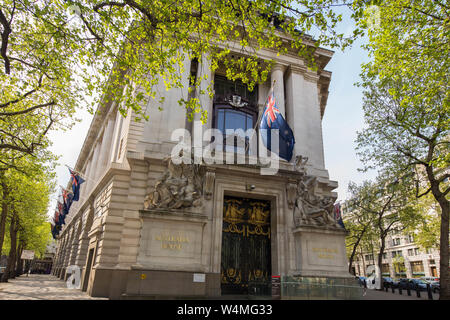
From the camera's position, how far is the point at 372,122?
23.3m

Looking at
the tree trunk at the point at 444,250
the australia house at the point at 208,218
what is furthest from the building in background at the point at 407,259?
the australia house at the point at 208,218

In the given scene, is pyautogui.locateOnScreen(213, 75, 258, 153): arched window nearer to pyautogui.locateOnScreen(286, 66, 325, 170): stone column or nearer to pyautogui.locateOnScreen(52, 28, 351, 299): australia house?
pyautogui.locateOnScreen(52, 28, 351, 299): australia house

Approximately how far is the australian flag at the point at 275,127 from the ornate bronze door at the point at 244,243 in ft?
12.2

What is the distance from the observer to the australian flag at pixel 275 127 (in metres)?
16.1

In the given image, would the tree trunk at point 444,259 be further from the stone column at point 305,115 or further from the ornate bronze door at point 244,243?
the ornate bronze door at point 244,243

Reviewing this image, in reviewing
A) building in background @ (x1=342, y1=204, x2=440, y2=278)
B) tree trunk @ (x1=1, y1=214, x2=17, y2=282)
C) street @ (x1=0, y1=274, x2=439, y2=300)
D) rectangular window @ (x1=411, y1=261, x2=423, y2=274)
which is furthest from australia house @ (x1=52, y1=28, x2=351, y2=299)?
rectangular window @ (x1=411, y1=261, x2=423, y2=274)

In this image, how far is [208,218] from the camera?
51.0 feet

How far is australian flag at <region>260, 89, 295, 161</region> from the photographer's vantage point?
16125 millimetres

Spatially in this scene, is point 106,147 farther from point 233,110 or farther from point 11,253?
point 11,253

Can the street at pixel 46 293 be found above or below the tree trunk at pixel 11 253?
below

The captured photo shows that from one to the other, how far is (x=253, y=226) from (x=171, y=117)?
27.4ft

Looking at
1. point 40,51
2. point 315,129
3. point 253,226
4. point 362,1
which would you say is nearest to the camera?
point 362,1
